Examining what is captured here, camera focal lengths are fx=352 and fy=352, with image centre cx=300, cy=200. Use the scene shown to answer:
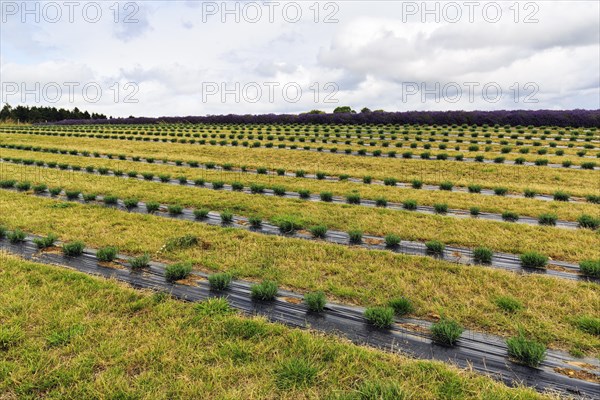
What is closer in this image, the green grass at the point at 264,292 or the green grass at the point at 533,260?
the green grass at the point at 264,292

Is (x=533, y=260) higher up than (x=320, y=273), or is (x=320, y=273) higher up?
(x=533, y=260)

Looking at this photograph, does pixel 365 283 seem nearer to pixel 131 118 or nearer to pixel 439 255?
pixel 439 255

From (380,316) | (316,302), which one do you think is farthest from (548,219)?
(316,302)

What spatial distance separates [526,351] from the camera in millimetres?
3311

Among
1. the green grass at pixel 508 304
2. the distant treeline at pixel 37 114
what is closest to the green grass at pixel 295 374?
the green grass at pixel 508 304

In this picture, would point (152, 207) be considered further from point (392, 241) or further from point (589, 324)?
point (589, 324)

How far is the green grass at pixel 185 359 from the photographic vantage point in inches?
117

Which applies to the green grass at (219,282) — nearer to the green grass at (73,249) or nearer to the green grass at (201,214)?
the green grass at (73,249)

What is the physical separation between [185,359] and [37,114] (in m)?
104

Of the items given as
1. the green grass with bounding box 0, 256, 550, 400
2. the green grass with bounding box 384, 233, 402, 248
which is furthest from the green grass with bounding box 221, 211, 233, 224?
the green grass with bounding box 0, 256, 550, 400

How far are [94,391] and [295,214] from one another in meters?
5.58

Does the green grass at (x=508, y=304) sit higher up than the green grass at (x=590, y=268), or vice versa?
A: the green grass at (x=590, y=268)

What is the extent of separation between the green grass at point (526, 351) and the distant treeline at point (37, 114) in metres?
84.6

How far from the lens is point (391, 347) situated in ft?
11.6
